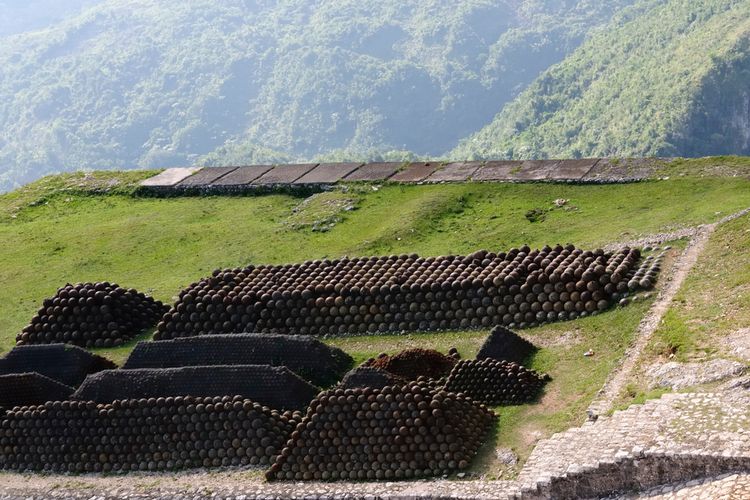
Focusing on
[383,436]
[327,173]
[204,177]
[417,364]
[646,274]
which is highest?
[204,177]

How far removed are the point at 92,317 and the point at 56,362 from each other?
2617mm

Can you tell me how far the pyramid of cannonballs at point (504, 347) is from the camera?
808 inches

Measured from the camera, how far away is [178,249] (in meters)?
31.4

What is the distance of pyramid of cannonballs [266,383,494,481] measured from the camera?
57.3ft

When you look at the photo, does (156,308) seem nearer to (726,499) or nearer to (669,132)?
(726,499)

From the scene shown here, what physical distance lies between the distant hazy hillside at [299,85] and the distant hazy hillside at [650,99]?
35663mm

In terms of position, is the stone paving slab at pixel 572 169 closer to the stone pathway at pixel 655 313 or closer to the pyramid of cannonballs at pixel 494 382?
the stone pathway at pixel 655 313

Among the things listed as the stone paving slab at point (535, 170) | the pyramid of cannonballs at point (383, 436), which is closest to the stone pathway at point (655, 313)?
the pyramid of cannonballs at point (383, 436)

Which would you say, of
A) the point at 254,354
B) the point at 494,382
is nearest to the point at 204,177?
the point at 254,354

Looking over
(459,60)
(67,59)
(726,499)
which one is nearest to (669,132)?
(726,499)

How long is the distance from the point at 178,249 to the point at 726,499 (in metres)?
19.8

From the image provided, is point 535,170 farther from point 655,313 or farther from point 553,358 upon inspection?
point 553,358

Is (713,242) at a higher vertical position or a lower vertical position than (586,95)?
higher

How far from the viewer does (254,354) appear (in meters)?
22.0
